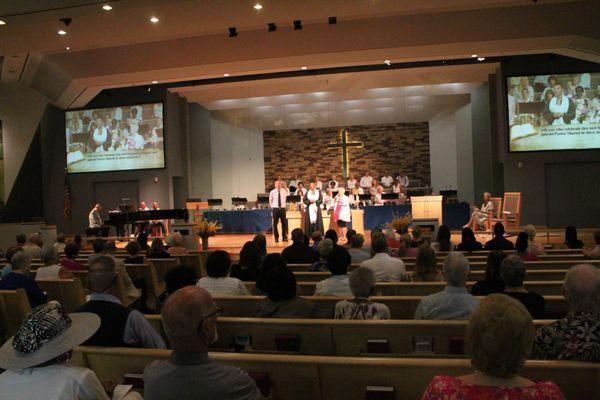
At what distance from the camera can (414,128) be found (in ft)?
58.3

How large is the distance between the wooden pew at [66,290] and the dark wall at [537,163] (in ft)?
38.6

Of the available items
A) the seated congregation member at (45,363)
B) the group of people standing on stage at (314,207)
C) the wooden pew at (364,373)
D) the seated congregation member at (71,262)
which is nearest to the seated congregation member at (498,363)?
the wooden pew at (364,373)

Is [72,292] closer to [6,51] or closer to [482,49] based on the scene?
[6,51]

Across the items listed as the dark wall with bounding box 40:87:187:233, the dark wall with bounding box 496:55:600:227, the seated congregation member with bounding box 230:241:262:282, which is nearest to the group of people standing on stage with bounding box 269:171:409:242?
the dark wall with bounding box 496:55:600:227

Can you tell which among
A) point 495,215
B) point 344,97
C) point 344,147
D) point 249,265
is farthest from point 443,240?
point 344,147

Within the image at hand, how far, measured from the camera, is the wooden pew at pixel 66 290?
4.50 m

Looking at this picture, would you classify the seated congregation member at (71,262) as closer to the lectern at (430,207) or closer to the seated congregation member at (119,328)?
the seated congregation member at (119,328)

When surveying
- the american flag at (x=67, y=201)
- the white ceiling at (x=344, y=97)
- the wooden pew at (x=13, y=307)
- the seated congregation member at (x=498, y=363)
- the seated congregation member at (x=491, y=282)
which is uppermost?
the white ceiling at (x=344, y=97)

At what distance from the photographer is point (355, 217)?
12.4 m

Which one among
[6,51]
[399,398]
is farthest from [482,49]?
[399,398]

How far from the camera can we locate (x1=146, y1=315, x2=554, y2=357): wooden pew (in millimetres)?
2477

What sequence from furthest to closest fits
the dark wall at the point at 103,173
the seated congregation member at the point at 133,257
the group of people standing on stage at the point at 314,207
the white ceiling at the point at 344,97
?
the dark wall at the point at 103,173, the white ceiling at the point at 344,97, the group of people standing on stage at the point at 314,207, the seated congregation member at the point at 133,257

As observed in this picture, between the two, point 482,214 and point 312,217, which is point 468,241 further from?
point 312,217

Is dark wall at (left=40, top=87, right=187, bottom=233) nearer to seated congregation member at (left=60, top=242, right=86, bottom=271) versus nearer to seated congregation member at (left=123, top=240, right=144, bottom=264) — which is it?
seated congregation member at (left=60, top=242, right=86, bottom=271)
